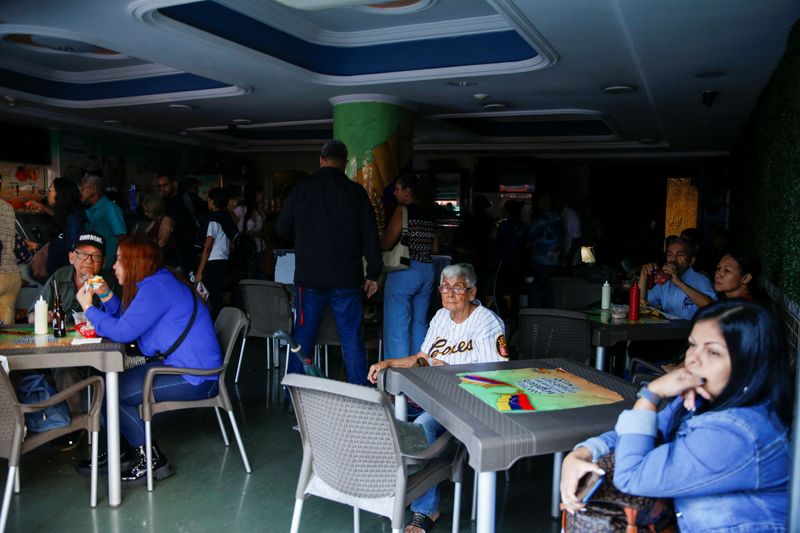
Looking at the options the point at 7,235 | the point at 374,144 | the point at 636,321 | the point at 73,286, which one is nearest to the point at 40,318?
the point at 73,286

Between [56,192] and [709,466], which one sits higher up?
[56,192]

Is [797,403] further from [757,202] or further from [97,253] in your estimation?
[757,202]

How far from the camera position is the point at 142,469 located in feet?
10.4

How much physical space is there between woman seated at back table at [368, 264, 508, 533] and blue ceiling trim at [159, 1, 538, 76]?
2.31 meters

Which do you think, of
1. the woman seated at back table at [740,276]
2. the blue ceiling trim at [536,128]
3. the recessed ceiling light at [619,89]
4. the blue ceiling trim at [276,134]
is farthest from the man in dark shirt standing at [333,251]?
the blue ceiling trim at [276,134]

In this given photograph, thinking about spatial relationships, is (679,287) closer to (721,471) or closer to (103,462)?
(721,471)

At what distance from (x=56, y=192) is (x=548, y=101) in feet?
13.8

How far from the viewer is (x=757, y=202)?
5.46 metres

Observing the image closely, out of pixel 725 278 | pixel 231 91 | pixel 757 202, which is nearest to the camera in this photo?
pixel 725 278

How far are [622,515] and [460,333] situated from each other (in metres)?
1.42

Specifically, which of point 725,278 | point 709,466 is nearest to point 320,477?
point 709,466

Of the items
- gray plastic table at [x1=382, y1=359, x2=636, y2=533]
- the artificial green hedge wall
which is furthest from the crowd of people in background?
the artificial green hedge wall

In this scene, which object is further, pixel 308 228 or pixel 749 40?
pixel 308 228

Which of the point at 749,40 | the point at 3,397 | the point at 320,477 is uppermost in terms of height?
the point at 749,40
